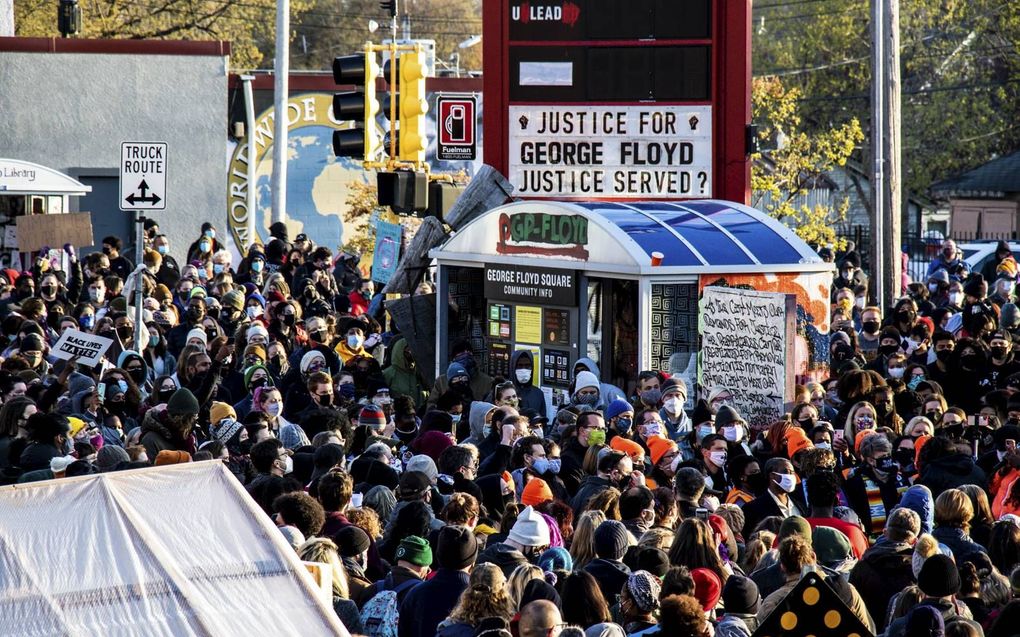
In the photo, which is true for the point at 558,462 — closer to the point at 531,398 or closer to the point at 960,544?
the point at 960,544

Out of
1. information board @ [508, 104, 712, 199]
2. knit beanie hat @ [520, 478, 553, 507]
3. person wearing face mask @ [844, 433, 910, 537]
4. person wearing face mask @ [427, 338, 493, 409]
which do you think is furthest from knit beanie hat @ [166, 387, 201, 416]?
information board @ [508, 104, 712, 199]

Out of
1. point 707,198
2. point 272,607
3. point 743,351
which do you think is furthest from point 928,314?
point 272,607

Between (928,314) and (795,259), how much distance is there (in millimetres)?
3408

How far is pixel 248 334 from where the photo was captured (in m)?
16.0

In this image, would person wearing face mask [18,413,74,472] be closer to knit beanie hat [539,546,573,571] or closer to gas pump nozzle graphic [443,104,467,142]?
knit beanie hat [539,546,573,571]

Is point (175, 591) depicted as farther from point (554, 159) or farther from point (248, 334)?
point (554, 159)

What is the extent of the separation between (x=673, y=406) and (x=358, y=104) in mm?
5776

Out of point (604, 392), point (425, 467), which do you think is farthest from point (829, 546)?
point (604, 392)

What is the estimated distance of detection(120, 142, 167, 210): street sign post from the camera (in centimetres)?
1516

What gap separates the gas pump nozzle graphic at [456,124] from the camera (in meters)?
19.5

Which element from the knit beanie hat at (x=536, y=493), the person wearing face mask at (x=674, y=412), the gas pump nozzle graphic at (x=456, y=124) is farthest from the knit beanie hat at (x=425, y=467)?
the gas pump nozzle graphic at (x=456, y=124)

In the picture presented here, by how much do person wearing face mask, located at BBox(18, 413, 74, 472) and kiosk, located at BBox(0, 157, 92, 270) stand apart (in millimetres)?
17399

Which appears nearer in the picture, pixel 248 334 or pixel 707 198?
pixel 248 334

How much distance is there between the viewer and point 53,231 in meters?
22.8
